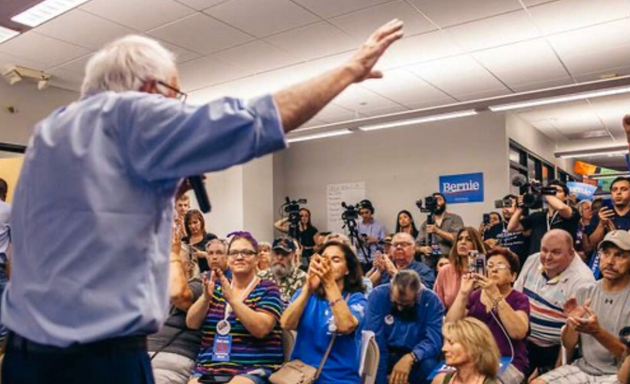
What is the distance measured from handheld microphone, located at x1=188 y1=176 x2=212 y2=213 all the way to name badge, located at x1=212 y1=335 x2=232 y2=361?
1650 mm

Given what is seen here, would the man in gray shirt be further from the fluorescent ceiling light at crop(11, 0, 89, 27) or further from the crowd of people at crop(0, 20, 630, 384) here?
the fluorescent ceiling light at crop(11, 0, 89, 27)

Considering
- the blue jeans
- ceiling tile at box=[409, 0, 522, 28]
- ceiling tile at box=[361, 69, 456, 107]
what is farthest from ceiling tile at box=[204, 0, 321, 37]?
the blue jeans

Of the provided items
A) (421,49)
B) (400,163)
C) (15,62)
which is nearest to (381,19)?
(421,49)

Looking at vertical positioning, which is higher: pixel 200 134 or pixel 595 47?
pixel 595 47

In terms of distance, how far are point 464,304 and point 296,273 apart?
1.27 meters

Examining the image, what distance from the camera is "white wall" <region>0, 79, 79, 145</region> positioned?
17.4 feet

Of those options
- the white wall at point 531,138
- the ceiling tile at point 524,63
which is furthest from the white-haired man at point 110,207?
the white wall at point 531,138

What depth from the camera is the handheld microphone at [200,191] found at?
3.36 ft

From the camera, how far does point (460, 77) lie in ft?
18.6

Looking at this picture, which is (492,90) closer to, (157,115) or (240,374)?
(240,374)

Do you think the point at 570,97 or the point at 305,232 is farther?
the point at 305,232

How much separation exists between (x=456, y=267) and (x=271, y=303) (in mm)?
1507

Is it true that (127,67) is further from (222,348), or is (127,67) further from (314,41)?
(314,41)

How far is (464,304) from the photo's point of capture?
2873 mm
